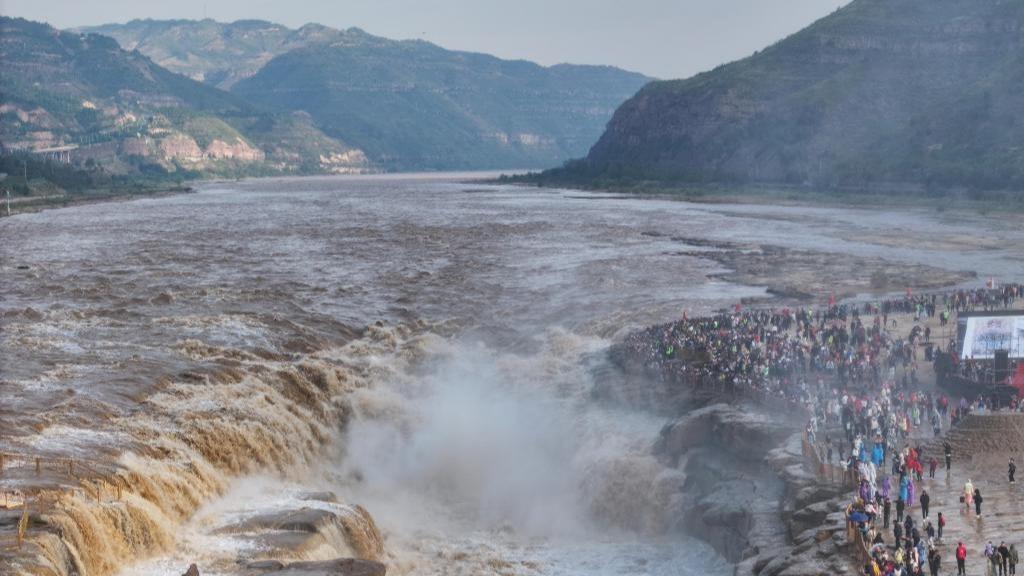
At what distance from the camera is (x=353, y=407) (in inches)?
2098

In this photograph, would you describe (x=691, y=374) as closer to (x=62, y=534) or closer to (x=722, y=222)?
(x=62, y=534)

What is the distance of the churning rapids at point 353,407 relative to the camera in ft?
121

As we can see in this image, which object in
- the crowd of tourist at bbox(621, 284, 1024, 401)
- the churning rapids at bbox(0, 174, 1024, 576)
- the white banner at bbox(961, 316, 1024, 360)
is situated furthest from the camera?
the crowd of tourist at bbox(621, 284, 1024, 401)

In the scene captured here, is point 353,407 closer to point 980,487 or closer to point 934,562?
point 980,487

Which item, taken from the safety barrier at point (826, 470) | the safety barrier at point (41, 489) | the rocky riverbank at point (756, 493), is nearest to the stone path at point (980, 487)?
the safety barrier at point (826, 470)

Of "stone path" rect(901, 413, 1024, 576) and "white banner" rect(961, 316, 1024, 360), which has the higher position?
"white banner" rect(961, 316, 1024, 360)

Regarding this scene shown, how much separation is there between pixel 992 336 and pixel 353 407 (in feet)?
89.4

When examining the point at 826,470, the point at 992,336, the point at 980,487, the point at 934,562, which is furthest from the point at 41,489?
the point at 992,336

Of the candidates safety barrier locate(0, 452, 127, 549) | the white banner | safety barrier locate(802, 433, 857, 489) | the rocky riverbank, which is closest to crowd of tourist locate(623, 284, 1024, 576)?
safety barrier locate(802, 433, 857, 489)

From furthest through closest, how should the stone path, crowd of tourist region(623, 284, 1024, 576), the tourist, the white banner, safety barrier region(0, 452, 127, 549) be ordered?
the white banner < crowd of tourist region(623, 284, 1024, 576) < the stone path < safety barrier region(0, 452, 127, 549) < the tourist

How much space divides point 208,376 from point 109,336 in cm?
Result: 1250

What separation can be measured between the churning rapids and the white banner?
39.9 feet

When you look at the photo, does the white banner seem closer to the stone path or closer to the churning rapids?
the stone path

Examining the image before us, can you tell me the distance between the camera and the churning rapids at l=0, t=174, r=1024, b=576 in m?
37.0
